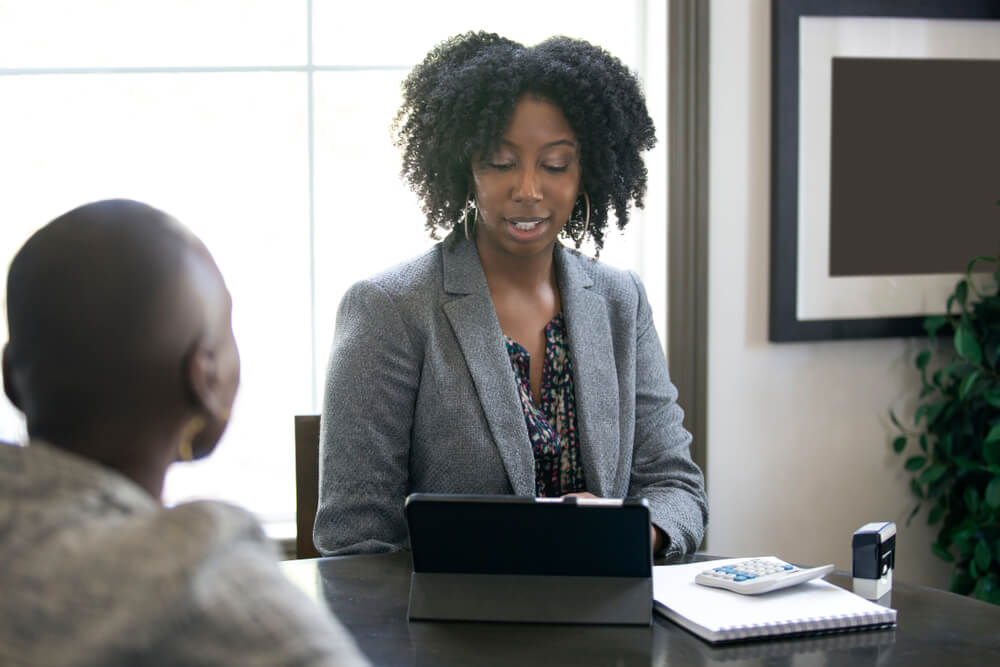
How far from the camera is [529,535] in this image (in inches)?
53.6

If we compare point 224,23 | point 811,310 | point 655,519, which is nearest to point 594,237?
point 655,519

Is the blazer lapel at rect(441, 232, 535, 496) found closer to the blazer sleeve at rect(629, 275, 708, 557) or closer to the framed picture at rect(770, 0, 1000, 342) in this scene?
the blazer sleeve at rect(629, 275, 708, 557)

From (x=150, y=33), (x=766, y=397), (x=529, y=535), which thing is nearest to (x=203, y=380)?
(x=529, y=535)

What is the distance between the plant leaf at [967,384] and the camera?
281 centimetres

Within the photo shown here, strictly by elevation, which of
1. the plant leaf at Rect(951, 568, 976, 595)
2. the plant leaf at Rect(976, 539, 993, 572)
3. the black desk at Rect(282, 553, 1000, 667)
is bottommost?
the plant leaf at Rect(951, 568, 976, 595)

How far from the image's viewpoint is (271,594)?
739 mm

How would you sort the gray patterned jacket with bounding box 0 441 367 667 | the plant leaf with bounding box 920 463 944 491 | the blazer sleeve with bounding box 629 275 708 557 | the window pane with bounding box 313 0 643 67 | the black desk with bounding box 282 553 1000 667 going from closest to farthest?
the gray patterned jacket with bounding box 0 441 367 667
the black desk with bounding box 282 553 1000 667
the blazer sleeve with bounding box 629 275 708 557
the window pane with bounding box 313 0 643 67
the plant leaf with bounding box 920 463 944 491

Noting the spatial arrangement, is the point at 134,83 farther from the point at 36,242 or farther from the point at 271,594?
the point at 271,594

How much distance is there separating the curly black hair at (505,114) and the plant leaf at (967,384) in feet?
3.96

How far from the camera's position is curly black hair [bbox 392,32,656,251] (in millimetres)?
1987

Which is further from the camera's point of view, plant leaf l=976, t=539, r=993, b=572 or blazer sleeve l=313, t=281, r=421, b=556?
plant leaf l=976, t=539, r=993, b=572

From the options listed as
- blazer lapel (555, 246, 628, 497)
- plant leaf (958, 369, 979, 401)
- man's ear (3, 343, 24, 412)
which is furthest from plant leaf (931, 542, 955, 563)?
man's ear (3, 343, 24, 412)

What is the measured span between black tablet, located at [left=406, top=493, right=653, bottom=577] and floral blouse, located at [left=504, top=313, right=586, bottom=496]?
1.78ft

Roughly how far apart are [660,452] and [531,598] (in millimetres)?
742
